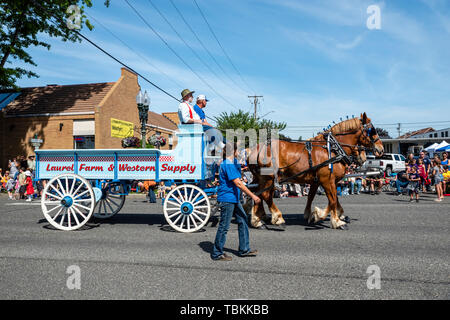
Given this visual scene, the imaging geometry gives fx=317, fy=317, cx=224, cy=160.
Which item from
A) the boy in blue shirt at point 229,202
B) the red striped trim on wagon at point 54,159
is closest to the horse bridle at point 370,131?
the boy in blue shirt at point 229,202

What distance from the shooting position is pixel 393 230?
671 cm

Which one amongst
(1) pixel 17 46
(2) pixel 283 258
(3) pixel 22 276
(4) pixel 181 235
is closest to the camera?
(3) pixel 22 276

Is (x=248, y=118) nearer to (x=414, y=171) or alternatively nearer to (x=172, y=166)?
(x=414, y=171)

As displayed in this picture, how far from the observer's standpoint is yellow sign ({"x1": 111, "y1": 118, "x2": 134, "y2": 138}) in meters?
24.8

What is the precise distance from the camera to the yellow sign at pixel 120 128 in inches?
978

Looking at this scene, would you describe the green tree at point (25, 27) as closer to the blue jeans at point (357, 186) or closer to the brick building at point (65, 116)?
the brick building at point (65, 116)

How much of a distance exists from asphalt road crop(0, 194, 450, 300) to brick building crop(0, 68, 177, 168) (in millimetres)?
17186

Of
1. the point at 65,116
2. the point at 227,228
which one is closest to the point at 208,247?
the point at 227,228

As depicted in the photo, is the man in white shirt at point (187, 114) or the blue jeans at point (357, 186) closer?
the man in white shirt at point (187, 114)

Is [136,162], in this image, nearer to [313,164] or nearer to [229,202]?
[229,202]

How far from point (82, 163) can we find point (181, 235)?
2829 mm

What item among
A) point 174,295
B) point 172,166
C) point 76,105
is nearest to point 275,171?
point 172,166

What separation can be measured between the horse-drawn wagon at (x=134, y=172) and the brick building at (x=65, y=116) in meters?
16.5

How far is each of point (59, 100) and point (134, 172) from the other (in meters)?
22.1
